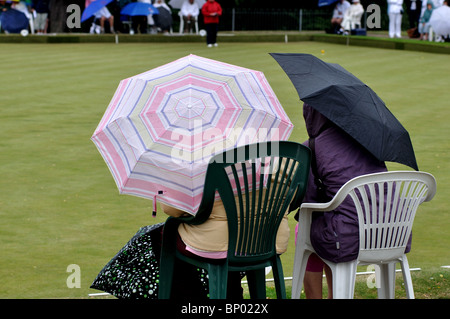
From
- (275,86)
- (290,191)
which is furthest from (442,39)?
(290,191)

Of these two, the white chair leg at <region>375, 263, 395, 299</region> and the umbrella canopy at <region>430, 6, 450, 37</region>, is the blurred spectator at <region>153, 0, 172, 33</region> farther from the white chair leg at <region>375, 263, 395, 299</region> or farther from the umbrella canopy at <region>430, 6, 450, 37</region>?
the white chair leg at <region>375, 263, 395, 299</region>

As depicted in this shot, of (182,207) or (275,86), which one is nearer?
(182,207)

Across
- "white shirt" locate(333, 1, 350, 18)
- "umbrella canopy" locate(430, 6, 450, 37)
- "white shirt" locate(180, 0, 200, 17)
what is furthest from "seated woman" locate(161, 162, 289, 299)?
"white shirt" locate(333, 1, 350, 18)

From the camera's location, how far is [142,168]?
153 inches

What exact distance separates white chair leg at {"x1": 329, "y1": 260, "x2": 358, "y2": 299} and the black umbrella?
0.56 meters

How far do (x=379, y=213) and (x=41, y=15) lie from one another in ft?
87.0

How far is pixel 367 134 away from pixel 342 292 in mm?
798

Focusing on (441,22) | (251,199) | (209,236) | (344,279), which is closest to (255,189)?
(251,199)

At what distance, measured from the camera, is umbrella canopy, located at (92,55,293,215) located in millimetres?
3832

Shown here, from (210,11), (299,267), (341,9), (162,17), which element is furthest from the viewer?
(341,9)

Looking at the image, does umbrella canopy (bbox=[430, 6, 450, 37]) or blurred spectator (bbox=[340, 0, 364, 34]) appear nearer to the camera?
umbrella canopy (bbox=[430, 6, 450, 37])

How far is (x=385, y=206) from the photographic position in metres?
4.19

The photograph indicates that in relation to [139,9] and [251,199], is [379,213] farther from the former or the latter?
[139,9]

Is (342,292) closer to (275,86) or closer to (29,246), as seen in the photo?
(29,246)
